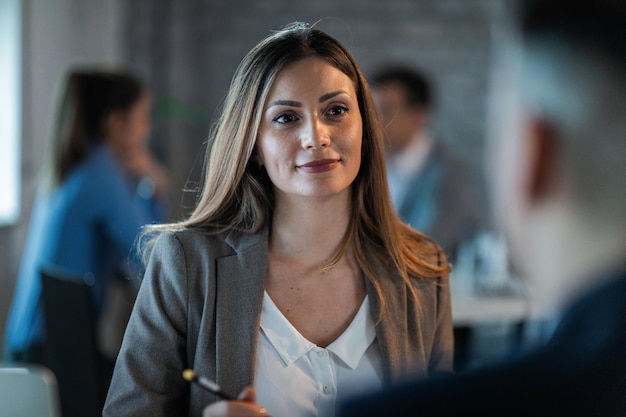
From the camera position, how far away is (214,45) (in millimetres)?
5691

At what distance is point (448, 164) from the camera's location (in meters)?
3.79

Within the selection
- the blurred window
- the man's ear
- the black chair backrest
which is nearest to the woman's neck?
the black chair backrest

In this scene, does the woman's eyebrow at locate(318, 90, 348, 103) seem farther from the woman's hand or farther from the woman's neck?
the woman's hand

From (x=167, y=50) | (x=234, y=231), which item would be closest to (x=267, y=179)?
(x=234, y=231)

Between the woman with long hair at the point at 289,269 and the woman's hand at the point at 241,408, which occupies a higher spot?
the woman with long hair at the point at 289,269

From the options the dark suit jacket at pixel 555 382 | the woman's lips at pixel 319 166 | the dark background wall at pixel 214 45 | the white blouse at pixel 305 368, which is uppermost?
the dark background wall at pixel 214 45

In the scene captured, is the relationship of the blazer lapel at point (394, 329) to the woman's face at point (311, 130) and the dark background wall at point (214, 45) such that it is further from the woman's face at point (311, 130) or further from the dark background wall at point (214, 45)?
the dark background wall at point (214, 45)

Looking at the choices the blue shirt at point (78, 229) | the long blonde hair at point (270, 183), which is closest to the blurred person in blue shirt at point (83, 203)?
the blue shirt at point (78, 229)

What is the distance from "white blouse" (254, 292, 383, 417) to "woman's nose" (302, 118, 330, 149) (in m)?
0.32

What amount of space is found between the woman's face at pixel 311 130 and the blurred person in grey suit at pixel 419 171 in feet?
6.77

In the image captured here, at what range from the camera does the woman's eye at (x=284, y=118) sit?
153 centimetres

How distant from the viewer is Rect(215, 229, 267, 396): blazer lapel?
148 centimetres

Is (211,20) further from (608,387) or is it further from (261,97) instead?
(608,387)

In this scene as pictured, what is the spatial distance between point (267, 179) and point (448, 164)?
2248mm
